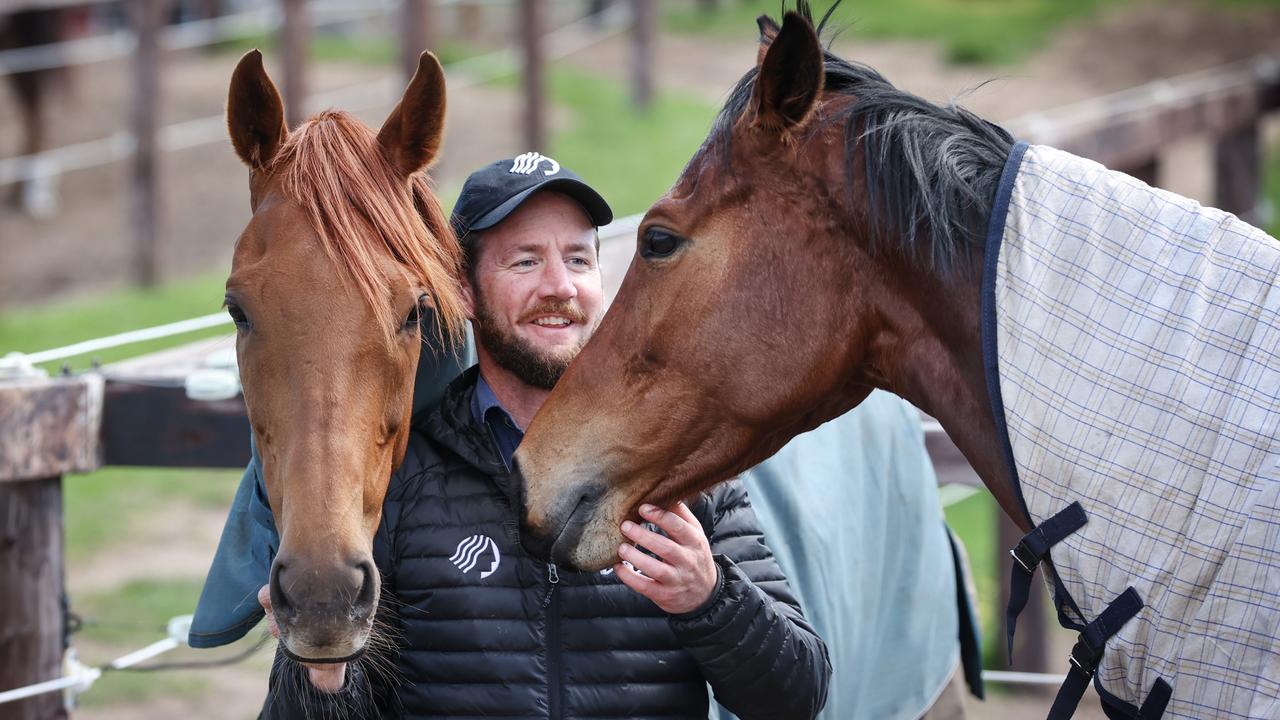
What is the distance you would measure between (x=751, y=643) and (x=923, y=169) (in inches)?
32.9

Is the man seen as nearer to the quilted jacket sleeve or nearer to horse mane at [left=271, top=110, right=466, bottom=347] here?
the quilted jacket sleeve

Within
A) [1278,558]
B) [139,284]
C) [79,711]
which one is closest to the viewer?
[1278,558]

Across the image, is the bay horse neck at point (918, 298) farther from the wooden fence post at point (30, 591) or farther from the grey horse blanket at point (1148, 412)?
the wooden fence post at point (30, 591)

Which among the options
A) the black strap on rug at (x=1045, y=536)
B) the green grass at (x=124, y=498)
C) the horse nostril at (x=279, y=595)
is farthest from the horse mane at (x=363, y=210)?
the green grass at (x=124, y=498)

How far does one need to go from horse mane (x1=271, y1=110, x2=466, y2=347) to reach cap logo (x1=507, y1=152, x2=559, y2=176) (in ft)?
0.58

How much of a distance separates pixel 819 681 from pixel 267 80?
1478 mm

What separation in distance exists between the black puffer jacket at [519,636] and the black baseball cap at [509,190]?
44cm

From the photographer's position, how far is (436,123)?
2363mm

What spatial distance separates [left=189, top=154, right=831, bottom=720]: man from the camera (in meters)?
2.09

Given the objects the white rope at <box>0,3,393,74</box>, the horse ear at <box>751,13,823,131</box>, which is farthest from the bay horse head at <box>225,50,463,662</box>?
the white rope at <box>0,3,393,74</box>

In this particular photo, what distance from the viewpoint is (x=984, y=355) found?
1.83 metres

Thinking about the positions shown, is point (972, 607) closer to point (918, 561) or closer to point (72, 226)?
point (918, 561)

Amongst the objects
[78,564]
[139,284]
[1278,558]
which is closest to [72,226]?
[139,284]

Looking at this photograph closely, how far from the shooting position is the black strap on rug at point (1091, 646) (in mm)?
1736
